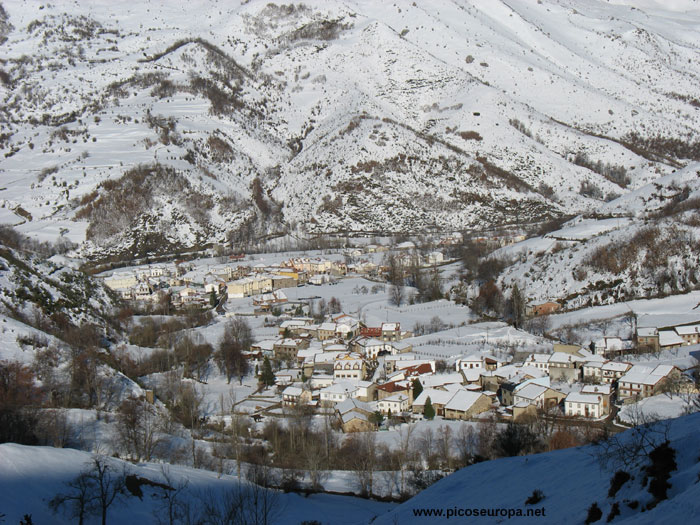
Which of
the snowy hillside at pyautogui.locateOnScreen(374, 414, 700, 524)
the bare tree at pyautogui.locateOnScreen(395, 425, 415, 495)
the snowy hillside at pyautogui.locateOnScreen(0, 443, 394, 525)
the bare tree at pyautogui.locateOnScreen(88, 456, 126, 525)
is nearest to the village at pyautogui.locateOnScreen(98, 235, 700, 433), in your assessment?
the bare tree at pyautogui.locateOnScreen(395, 425, 415, 495)

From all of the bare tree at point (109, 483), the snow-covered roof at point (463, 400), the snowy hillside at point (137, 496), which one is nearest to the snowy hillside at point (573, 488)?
the snowy hillside at point (137, 496)

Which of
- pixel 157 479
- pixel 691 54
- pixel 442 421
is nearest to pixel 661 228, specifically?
pixel 442 421

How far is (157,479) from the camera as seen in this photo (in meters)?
16.4

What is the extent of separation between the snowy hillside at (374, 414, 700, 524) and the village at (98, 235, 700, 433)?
41.4ft

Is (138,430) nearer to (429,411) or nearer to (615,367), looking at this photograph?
(429,411)

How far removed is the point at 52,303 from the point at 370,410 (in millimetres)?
17148

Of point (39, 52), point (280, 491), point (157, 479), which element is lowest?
point (280, 491)

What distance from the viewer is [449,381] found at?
32.9m

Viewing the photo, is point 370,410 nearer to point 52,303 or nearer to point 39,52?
Answer: point 52,303

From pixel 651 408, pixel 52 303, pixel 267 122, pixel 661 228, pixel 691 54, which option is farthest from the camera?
pixel 691 54

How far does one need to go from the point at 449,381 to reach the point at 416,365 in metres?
3.53

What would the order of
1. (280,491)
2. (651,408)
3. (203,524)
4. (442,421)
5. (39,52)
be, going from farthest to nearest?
(39,52), (442,421), (651,408), (280,491), (203,524)

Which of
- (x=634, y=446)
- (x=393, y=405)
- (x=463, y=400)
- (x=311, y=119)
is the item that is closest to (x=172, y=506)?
(x=634, y=446)

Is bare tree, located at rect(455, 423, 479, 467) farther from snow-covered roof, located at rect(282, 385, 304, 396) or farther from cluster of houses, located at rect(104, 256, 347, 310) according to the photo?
cluster of houses, located at rect(104, 256, 347, 310)
